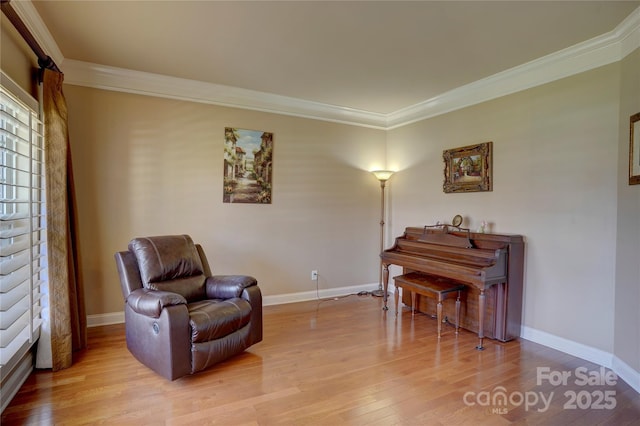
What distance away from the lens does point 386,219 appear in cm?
498

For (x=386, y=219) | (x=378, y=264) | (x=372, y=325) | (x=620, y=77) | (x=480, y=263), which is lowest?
(x=372, y=325)

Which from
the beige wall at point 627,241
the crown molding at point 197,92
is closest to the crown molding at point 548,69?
the beige wall at point 627,241

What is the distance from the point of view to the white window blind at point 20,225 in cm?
196

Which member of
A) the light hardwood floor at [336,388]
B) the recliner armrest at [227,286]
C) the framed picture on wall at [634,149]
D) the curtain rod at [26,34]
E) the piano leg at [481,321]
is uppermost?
the curtain rod at [26,34]

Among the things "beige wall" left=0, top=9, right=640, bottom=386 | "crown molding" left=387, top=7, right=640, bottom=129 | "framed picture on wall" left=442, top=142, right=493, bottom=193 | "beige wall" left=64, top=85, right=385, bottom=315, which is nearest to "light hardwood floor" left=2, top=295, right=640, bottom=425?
"beige wall" left=0, top=9, right=640, bottom=386

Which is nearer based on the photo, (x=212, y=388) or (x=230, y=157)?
(x=212, y=388)

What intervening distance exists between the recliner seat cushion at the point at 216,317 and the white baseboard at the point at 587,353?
8.66 ft

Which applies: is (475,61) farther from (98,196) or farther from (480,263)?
(98,196)

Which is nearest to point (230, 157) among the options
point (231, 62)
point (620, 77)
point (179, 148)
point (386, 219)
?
point (179, 148)

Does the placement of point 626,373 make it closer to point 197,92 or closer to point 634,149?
point 634,149

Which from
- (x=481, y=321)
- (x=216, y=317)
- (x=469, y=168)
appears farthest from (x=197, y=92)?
(x=481, y=321)

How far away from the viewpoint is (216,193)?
12.6 feet

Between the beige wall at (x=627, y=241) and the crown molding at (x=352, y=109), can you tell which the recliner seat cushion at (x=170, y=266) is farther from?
the beige wall at (x=627, y=241)

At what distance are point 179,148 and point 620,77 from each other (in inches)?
160
